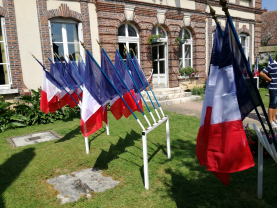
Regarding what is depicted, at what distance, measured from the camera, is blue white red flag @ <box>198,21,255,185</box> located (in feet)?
6.40

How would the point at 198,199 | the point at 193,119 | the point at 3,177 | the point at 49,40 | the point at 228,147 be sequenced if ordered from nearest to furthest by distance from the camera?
the point at 228,147 → the point at 198,199 → the point at 3,177 → the point at 193,119 → the point at 49,40

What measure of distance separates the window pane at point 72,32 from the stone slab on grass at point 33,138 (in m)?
4.25

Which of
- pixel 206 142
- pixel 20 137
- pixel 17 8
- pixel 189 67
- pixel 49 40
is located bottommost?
pixel 20 137

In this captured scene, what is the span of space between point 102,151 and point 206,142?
2795 millimetres

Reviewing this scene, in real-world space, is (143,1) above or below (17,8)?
above

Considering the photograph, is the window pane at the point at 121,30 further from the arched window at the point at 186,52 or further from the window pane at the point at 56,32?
the arched window at the point at 186,52

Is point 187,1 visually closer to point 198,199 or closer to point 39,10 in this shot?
point 39,10

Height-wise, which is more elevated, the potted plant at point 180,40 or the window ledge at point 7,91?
the potted plant at point 180,40

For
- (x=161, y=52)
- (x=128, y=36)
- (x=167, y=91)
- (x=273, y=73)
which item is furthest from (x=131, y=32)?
(x=273, y=73)

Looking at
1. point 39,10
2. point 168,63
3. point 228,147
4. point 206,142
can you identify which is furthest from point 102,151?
point 168,63

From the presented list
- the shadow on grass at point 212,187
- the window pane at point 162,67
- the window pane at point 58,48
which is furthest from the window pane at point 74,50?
the shadow on grass at point 212,187

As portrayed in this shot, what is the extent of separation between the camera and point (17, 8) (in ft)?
24.3

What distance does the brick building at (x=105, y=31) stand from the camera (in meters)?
7.53

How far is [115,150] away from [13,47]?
5.50 m
